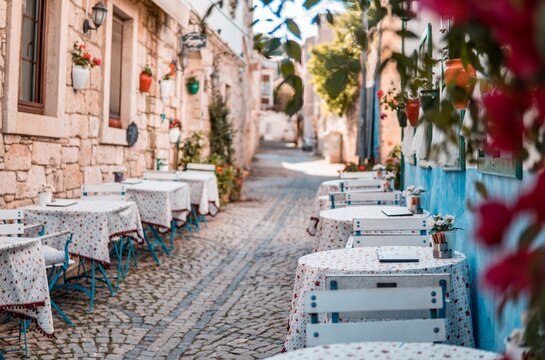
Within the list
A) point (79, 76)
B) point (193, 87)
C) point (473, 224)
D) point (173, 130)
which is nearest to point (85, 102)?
point (79, 76)

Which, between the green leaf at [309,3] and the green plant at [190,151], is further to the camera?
the green plant at [190,151]

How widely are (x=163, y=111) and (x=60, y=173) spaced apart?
147 inches

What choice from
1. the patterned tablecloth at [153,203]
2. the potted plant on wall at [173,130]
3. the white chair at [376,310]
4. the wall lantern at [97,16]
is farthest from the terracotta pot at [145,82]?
the white chair at [376,310]

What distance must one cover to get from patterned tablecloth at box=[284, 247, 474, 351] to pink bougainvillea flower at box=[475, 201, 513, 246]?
2.06 m

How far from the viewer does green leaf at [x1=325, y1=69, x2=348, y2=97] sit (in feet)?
4.52

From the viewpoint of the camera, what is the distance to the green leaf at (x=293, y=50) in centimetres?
142

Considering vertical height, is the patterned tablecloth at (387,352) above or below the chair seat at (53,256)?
above

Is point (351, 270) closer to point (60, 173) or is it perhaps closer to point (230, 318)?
point (230, 318)

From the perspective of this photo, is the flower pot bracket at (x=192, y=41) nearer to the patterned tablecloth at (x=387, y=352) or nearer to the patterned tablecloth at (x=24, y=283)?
the patterned tablecloth at (x=24, y=283)

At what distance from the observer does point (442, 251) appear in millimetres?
2992

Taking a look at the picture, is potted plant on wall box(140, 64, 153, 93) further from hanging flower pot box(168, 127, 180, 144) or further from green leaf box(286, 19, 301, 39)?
green leaf box(286, 19, 301, 39)

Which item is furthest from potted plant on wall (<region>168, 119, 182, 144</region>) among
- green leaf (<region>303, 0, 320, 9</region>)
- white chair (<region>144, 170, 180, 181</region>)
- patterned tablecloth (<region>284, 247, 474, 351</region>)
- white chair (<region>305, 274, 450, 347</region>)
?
green leaf (<region>303, 0, 320, 9</region>)

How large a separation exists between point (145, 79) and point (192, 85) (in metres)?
2.54

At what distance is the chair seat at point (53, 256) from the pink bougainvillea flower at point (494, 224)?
394cm
